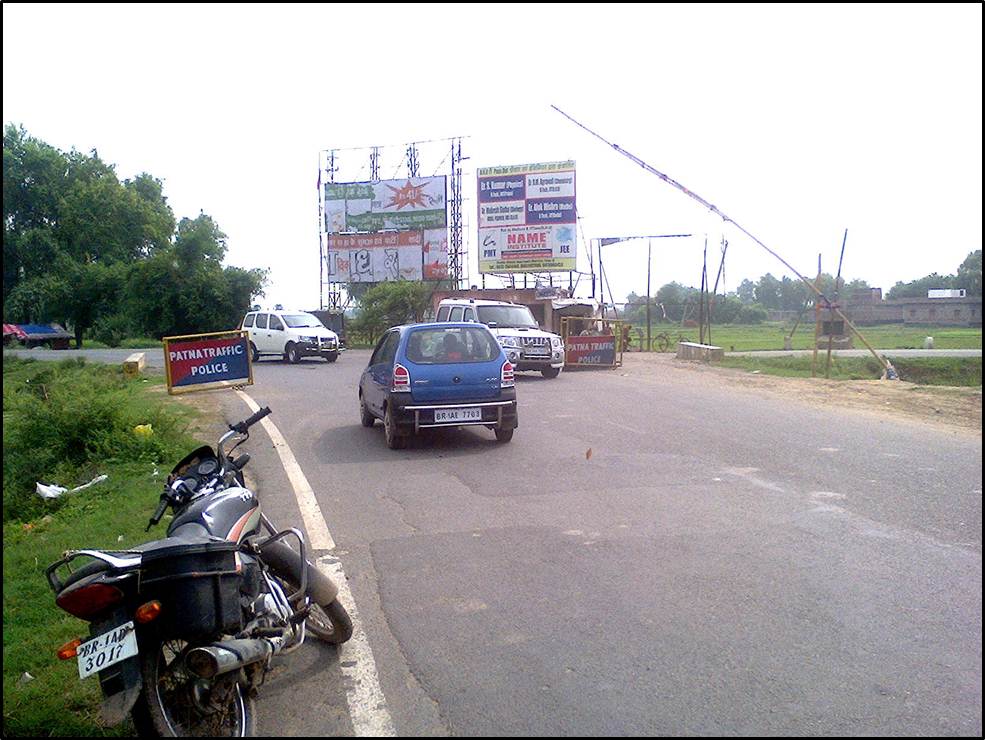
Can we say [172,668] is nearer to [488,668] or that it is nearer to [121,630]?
[121,630]

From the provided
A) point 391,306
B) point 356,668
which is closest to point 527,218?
point 391,306

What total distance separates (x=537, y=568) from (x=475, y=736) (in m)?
2.18

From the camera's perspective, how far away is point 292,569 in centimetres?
430

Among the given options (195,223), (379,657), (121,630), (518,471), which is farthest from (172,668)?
(195,223)

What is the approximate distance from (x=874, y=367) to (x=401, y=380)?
23422 mm

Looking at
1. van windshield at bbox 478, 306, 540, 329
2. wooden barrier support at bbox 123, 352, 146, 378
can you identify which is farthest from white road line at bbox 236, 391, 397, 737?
wooden barrier support at bbox 123, 352, 146, 378

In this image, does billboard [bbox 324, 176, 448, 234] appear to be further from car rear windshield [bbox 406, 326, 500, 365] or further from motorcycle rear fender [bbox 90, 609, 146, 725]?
motorcycle rear fender [bbox 90, 609, 146, 725]

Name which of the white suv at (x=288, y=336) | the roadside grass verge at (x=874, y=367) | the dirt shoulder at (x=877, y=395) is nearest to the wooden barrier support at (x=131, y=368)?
the white suv at (x=288, y=336)

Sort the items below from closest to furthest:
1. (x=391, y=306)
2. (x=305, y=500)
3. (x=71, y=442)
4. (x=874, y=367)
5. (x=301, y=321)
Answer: (x=305, y=500) → (x=71, y=442) → (x=874, y=367) → (x=301, y=321) → (x=391, y=306)

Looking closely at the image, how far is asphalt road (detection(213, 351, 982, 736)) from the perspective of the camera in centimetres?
367

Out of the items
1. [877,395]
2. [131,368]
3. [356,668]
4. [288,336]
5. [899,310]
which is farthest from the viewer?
[899,310]

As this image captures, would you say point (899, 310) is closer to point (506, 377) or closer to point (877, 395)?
point (877, 395)

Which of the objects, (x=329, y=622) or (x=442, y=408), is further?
(x=442, y=408)

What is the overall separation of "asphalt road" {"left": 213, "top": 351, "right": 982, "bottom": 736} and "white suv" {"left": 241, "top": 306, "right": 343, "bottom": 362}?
18.2 metres
